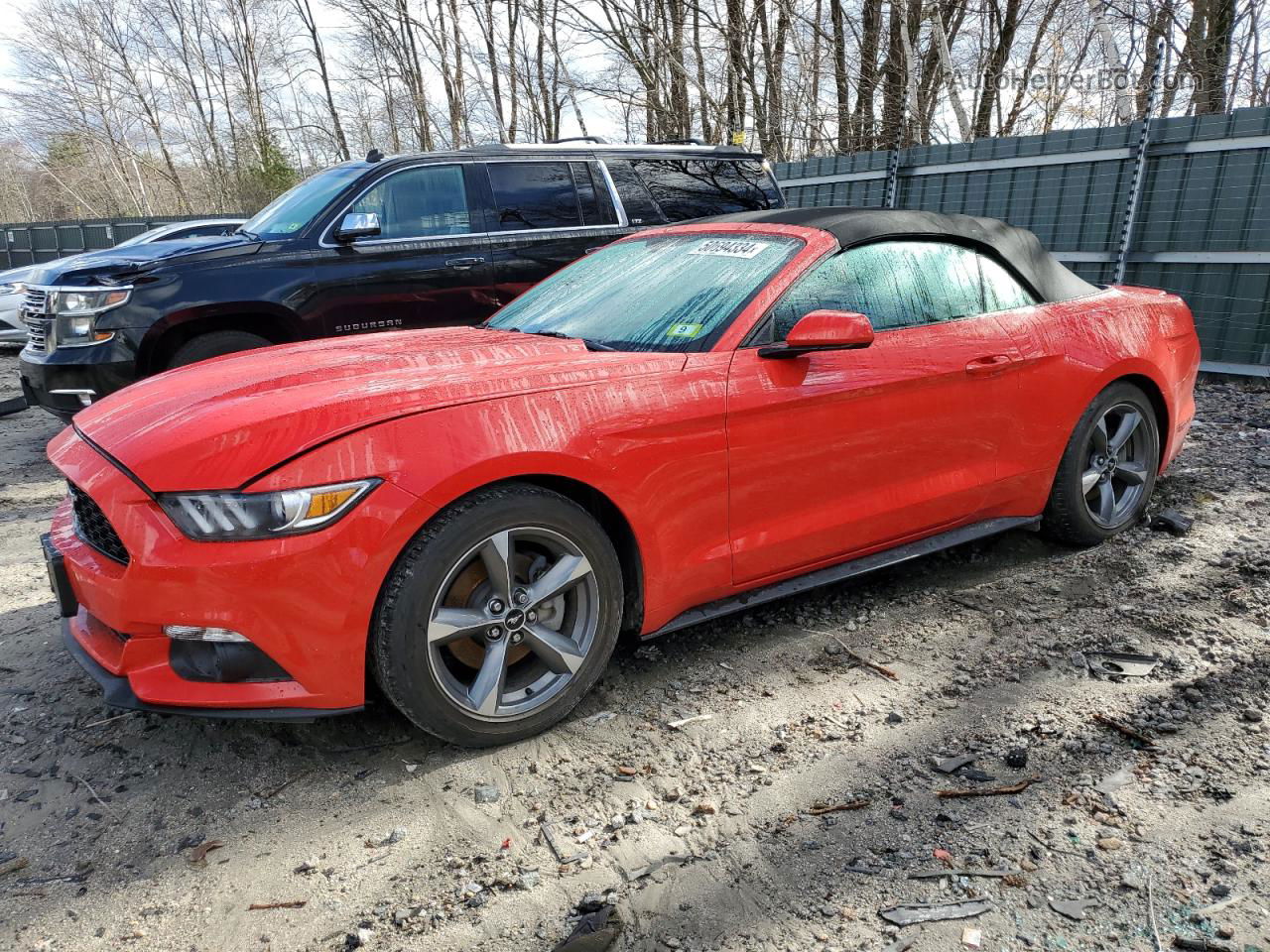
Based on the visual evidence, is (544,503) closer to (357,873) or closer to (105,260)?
(357,873)

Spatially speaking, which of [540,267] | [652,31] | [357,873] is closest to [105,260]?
[540,267]

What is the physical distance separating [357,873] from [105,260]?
5070mm

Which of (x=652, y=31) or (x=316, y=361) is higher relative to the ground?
(x=652, y=31)

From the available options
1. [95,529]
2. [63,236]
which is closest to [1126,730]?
[95,529]

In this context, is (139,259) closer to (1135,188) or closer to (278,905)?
(278,905)

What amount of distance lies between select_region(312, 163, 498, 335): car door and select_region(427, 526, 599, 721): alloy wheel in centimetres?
389

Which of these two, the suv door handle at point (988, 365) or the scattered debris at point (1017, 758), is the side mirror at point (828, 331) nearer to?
the suv door handle at point (988, 365)

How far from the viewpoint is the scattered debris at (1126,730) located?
2574mm

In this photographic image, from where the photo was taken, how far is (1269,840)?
2135 millimetres

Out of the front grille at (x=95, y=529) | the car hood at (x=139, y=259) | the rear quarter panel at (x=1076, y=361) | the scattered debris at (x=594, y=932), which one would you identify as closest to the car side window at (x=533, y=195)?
the car hood at (x=139, y=259)

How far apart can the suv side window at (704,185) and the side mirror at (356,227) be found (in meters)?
2.17

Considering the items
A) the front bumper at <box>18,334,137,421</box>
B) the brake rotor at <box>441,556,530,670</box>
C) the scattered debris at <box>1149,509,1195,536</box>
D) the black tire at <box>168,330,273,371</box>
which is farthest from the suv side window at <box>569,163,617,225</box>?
the brake rotor at <box>441,556,530,670</box>

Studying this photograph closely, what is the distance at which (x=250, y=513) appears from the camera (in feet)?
7.38

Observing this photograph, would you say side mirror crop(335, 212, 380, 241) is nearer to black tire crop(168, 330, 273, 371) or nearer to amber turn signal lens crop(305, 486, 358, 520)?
black tire crop(168, 330, 273, 371)
